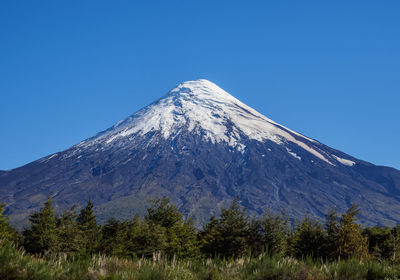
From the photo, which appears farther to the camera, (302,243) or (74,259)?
(302,243)

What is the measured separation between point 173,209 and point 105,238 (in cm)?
988

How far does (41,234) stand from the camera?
157 feet

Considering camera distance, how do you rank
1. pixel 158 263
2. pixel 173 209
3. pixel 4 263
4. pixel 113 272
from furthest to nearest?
pixel 173 209
pixel 158 263
pixel 113 272
pixel 4 263

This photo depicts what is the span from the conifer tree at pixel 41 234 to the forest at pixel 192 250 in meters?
0.10

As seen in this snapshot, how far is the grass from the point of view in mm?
8344

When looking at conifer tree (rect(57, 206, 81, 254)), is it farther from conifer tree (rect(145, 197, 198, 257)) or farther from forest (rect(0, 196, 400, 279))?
conifer tree (rect(145, 197, 198, 257))

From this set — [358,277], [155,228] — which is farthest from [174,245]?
[358,277]

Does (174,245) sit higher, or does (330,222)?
(330,222)

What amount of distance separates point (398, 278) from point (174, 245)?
44.0 m

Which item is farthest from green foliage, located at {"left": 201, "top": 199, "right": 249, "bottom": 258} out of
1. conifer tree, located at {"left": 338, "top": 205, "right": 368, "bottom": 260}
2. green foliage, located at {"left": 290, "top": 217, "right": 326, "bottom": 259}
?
conifer tree, located at {"left": 338, "top": 205, "right": 368, "bottom": 260}

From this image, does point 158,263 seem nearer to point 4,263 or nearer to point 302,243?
point 4,263

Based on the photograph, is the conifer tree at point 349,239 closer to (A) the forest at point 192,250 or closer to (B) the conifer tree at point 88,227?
(A) the forest at point 192,250

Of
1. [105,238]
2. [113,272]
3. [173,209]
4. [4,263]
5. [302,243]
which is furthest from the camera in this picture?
[173,209]

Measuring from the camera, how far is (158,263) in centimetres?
990
